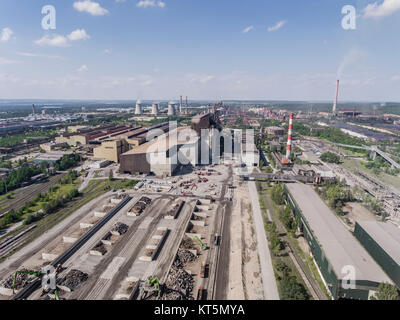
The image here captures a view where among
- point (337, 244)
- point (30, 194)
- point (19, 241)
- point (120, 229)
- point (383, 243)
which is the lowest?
point (19, 241)

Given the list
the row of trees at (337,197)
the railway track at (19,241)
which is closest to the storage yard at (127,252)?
the railway track at (19,241)

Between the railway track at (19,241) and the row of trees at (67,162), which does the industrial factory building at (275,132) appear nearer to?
the row of trees at (67,162)

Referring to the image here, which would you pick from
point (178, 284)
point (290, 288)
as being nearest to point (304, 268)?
point (290, 288)

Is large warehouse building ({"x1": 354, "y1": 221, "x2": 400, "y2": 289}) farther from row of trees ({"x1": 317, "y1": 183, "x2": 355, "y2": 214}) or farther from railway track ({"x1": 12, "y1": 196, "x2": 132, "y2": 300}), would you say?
railway track ({"x1": 12, "y1": 196, "x2": 132, "y2": 300})

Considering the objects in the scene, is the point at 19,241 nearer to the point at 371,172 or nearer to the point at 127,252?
the point at 127,252
